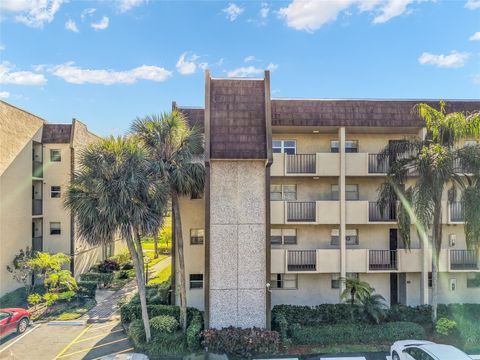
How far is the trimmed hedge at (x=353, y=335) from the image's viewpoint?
43.1 ft

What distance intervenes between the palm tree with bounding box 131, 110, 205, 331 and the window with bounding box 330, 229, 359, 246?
323 inches

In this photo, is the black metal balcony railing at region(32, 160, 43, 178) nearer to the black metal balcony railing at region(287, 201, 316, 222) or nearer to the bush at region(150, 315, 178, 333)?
the bush at region(150, 315, 178, 333)

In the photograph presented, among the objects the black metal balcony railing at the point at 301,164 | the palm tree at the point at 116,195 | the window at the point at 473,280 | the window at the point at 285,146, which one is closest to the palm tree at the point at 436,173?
the black metal balcony railing at the point at 301,164

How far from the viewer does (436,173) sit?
12.8 metres

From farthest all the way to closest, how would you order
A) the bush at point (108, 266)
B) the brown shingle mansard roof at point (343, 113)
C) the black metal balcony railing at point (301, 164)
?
1. the bush at point (108, 266)
2. the black metal balcony railing at point (301, 164)
3. the brown shingle mansard roof at point (343, 113)

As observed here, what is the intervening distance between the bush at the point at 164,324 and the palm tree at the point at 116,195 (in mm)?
358

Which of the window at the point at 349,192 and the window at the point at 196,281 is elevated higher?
the window at the point at 349,192

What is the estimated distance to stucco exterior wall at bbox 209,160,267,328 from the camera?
13289 millimetres

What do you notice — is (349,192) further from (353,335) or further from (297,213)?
(353,335)

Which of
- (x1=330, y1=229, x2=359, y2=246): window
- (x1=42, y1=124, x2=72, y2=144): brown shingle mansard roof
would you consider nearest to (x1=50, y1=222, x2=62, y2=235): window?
(x1=42, y1=124, x2=72, y2=144): brown shingle mansard roof

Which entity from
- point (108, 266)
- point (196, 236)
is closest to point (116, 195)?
point (196, 236)

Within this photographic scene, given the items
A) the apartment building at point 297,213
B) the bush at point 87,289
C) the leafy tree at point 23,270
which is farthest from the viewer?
the bush at point 87,289

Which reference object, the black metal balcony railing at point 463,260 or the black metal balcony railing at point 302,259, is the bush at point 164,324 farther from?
the black metal balcony railing at point 463,260

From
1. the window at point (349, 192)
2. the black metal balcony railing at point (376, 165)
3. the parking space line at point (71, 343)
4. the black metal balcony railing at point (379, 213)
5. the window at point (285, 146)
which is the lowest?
the parking space line at point (71, 343)
